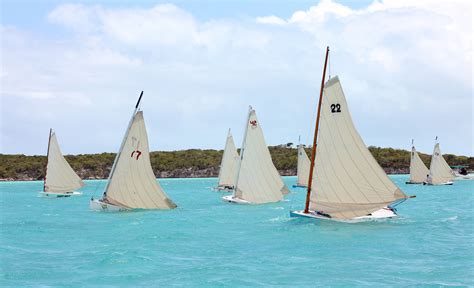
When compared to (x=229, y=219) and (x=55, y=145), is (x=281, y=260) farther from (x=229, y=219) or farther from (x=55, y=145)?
(x=55, y=145)

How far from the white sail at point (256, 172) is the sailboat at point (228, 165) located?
1784cm

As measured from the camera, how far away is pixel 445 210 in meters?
54.0

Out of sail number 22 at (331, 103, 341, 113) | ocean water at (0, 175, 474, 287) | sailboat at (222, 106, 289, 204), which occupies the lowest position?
ocean water at (0, 175, 474, 287)

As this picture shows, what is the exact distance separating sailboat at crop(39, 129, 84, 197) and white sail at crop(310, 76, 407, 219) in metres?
45.3

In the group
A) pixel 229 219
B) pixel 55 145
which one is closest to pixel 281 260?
pixel 229 219

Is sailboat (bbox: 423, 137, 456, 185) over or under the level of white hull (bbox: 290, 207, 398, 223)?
over

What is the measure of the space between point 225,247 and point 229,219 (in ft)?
48.1

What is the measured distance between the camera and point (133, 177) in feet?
155

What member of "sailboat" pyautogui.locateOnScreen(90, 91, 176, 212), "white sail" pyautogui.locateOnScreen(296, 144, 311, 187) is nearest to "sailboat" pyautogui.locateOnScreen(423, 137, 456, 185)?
"white sail" pyautogui.locateOnScreen(296, 144, 311, 187)

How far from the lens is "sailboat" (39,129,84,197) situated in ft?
250

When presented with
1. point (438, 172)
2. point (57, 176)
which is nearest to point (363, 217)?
point (57, 176)

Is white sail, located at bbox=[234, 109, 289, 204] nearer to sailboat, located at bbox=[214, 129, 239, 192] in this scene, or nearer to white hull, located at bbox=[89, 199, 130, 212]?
white hull, located at bbox=[89, 199, 130, 212]

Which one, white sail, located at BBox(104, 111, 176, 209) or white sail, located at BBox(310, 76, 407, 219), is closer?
white sail, located at BBox(310, 76, 407, 219)

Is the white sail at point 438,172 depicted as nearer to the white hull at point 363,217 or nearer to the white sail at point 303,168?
the white sail at point 303,168
